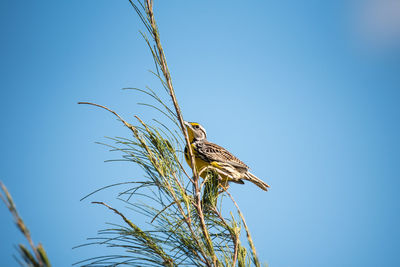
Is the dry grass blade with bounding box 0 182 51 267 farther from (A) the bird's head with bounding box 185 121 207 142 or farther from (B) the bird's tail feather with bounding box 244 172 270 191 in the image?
(A) the bird's head with bounding box 185 121 207 142

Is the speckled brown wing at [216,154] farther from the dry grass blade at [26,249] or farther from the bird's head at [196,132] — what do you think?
the dry grass blade at [26,249]

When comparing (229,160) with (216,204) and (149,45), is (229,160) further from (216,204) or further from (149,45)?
(149,45)

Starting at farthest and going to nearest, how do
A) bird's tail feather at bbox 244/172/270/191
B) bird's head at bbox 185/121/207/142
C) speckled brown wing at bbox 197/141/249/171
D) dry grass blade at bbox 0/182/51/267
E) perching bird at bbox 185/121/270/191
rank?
bird's head at bbox 185/121/207/142 → bird's tail feather at bbox 244/172/270/191 → speckled brown wing at bbox 197/141/249/171 → perching bird at bbox 185/121/270/191 → dry grass blade at bbox 0/182/51/267

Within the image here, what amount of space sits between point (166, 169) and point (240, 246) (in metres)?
0.59

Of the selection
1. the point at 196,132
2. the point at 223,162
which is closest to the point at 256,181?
the point at 223,162

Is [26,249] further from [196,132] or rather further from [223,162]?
[196,132]

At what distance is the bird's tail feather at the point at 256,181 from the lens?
3.52 m

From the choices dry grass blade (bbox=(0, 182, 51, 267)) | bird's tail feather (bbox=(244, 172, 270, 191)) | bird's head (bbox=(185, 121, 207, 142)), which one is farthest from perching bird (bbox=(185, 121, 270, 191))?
dry grass blade (bbox=(0, 182, 51, 267))

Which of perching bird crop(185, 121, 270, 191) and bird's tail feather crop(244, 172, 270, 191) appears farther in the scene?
bird's tail feather crop(244, 172, 270, 191)

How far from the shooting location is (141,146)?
1719 mm

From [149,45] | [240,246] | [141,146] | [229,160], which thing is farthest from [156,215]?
[229,160]

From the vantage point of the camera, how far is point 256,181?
357cm

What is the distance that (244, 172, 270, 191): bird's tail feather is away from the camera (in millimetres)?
3519

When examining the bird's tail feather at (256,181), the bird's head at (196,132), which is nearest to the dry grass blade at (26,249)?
the bird's tail feather at (256,181)
